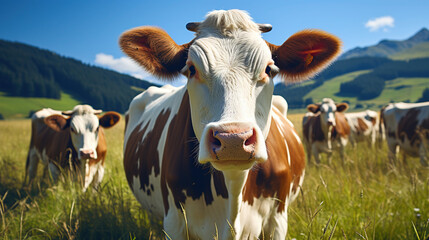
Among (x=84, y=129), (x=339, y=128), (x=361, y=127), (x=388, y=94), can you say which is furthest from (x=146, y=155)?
(x=388, y=94)

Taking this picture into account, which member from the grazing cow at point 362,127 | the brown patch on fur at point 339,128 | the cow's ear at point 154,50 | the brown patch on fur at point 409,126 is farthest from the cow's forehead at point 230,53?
the grazing cow at point 362,127

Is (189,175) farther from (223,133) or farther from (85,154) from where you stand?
(85,154)

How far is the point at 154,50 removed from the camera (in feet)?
6.52

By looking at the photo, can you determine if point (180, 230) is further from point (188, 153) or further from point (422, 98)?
point (422, 98)

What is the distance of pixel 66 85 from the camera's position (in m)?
86.6

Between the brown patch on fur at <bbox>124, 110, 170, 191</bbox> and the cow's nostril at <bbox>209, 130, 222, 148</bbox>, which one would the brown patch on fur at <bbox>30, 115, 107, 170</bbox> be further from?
the cow's nostril at <bbox>209, 130, 222, 148</bbox>

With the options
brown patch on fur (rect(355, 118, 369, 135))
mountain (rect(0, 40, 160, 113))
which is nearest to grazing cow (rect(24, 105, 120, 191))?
brown patch on fur (rect(355, 118, 369, 135))

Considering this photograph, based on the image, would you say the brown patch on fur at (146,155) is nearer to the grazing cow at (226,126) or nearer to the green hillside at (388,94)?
the grazing cow at (226,126)

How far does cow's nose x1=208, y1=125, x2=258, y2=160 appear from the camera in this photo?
1.22m

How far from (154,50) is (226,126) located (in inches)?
41.6

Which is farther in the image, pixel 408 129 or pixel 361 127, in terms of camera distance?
pixel 361 127

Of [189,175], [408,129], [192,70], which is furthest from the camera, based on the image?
[408,129]

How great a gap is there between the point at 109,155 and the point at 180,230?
7.72 meters

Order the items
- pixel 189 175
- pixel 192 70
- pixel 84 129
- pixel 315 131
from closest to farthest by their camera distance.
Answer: pixel 192 70 → pixel 189 175 → pixel 84 129 → pixel 315 131
